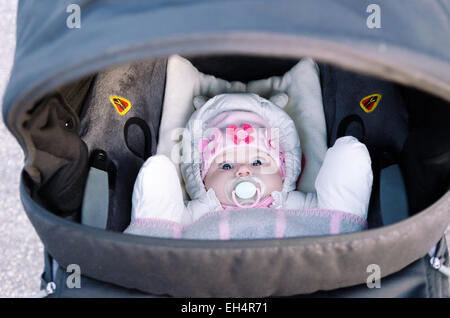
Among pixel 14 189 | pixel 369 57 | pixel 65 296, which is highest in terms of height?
pixel 14 189

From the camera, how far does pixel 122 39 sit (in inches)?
18.1

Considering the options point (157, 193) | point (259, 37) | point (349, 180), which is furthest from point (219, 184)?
point (259, 37)

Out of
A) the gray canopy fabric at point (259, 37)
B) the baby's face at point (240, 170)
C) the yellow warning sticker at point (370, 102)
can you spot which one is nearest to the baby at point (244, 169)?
the baby's face at point (240, 170)

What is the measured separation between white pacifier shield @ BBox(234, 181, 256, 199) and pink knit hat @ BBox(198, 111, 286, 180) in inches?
3.9

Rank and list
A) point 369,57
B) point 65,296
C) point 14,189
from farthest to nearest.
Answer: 1. point 14,189
2. point 65,296
3. point 369,57

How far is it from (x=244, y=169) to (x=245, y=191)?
0.05m

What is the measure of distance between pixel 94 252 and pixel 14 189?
827mm

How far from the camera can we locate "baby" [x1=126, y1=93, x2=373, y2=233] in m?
0.85

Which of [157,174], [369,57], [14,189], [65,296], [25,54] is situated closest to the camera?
[369,57]

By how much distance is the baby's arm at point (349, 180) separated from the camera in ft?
2.75

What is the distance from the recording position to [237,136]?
0.97 m

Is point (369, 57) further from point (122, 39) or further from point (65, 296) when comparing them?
point (65, 296)

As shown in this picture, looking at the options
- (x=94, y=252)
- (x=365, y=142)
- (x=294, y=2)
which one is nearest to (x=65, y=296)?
(x=94, y=252)

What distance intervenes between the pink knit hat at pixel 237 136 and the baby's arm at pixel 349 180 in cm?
17
